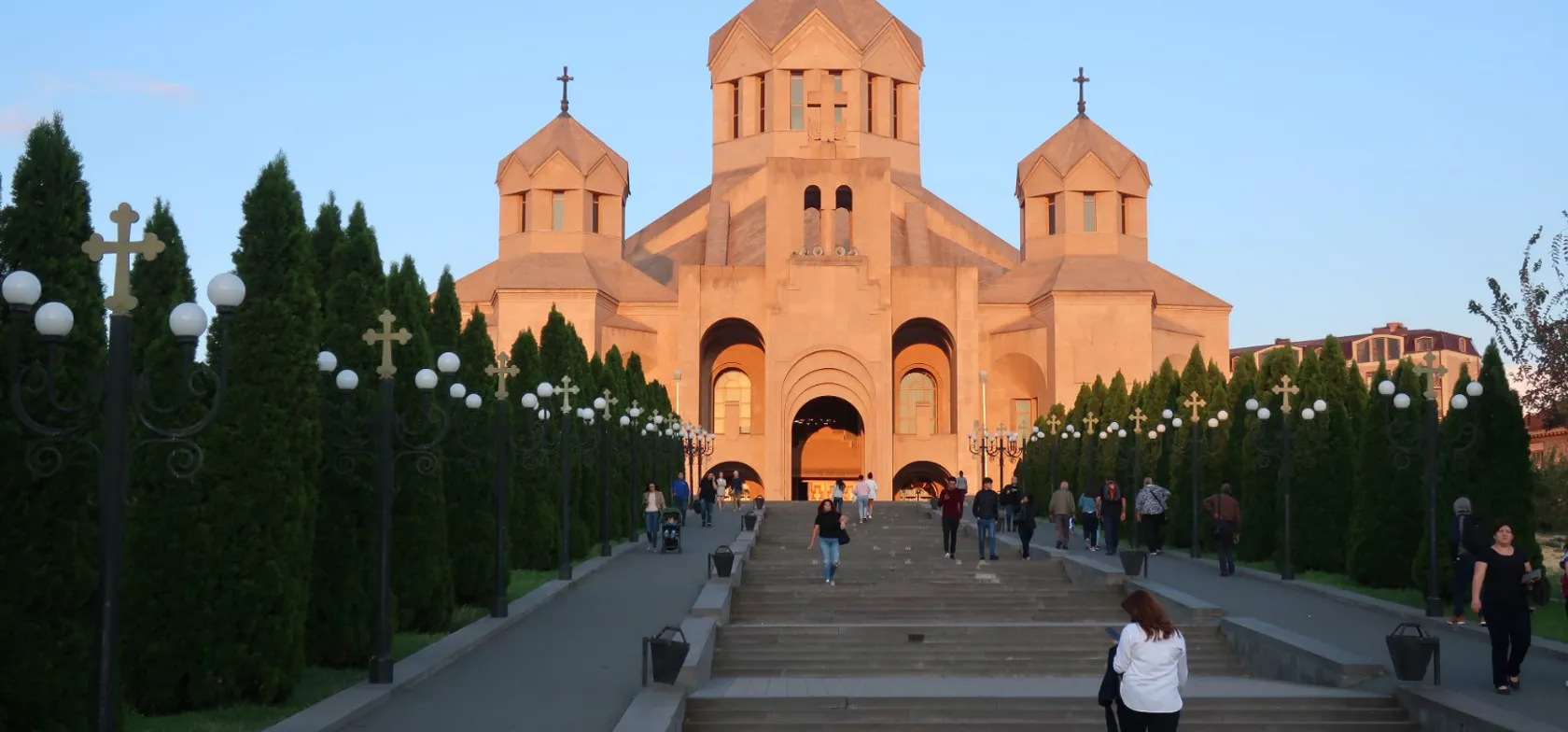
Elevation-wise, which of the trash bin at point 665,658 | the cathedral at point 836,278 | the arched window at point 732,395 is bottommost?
the trash bin at point 665,658

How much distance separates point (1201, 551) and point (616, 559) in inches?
369

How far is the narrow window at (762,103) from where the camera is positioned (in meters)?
53.7

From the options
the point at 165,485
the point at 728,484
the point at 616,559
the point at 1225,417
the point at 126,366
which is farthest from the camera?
the point at 728,484

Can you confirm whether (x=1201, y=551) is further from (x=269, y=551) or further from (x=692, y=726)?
(x=269, y=551)

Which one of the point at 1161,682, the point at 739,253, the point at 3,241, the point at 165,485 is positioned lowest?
the point at 1161,682

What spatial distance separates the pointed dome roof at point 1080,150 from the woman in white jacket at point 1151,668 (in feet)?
145

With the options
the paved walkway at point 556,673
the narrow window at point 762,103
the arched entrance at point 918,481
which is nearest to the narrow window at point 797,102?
the narrow window at point 762,103

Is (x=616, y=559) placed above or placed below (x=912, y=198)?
below

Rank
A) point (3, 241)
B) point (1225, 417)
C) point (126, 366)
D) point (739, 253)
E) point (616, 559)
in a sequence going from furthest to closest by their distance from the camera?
point (739, 253) → point (1225, 417) → point (616, 559) → point (3, 241) → point (126, 366)

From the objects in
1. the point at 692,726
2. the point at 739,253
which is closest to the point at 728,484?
the point at 739,253

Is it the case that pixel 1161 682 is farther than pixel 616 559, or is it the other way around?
pixel 616 559

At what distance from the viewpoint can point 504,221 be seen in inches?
2021

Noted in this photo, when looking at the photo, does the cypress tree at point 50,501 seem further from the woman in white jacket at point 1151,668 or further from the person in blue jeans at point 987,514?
the person in blue jeans at point 987,514

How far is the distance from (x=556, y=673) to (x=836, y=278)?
3650 cm
